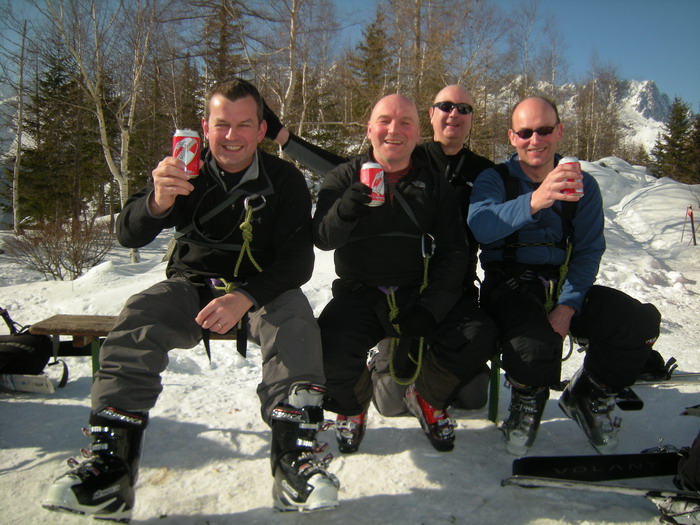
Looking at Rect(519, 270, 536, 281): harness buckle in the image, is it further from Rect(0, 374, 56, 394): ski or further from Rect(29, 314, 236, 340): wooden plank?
Rect(0, 374, 56, 394): ski

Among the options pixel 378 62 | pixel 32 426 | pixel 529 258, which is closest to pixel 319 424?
pixel 529 258

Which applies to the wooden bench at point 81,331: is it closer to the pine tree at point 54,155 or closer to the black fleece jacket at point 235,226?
the black fleece jacket at point 235,226

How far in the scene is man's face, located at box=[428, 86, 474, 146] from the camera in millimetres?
3047

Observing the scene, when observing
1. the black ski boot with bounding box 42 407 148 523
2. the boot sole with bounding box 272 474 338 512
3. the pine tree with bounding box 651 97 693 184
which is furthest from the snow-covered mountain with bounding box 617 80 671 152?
the black ski boot with bounding box 42 407 148 523

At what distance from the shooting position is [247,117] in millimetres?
2254

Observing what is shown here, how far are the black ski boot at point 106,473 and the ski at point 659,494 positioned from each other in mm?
1497

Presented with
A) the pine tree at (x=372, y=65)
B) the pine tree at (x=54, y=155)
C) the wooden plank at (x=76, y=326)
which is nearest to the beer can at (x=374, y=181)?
the wooden plank at (x=76, y=326)

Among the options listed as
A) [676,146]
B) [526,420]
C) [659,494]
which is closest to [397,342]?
[526,420]

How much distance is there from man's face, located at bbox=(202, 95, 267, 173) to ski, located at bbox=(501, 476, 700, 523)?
77.3 inches

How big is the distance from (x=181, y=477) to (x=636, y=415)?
8.14 ft

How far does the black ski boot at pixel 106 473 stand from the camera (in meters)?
1.40

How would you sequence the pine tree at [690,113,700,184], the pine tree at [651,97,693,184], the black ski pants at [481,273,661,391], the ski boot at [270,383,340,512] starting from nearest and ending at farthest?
the ski boot at [270,383,340,512]
the black ski pants at [481,273,661,391]
the pine tree at [690,113,700,184]
the pine tree at [651,97,693,184]

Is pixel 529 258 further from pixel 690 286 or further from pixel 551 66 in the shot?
pixel 551 66

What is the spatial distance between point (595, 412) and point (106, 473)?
7.20ft
